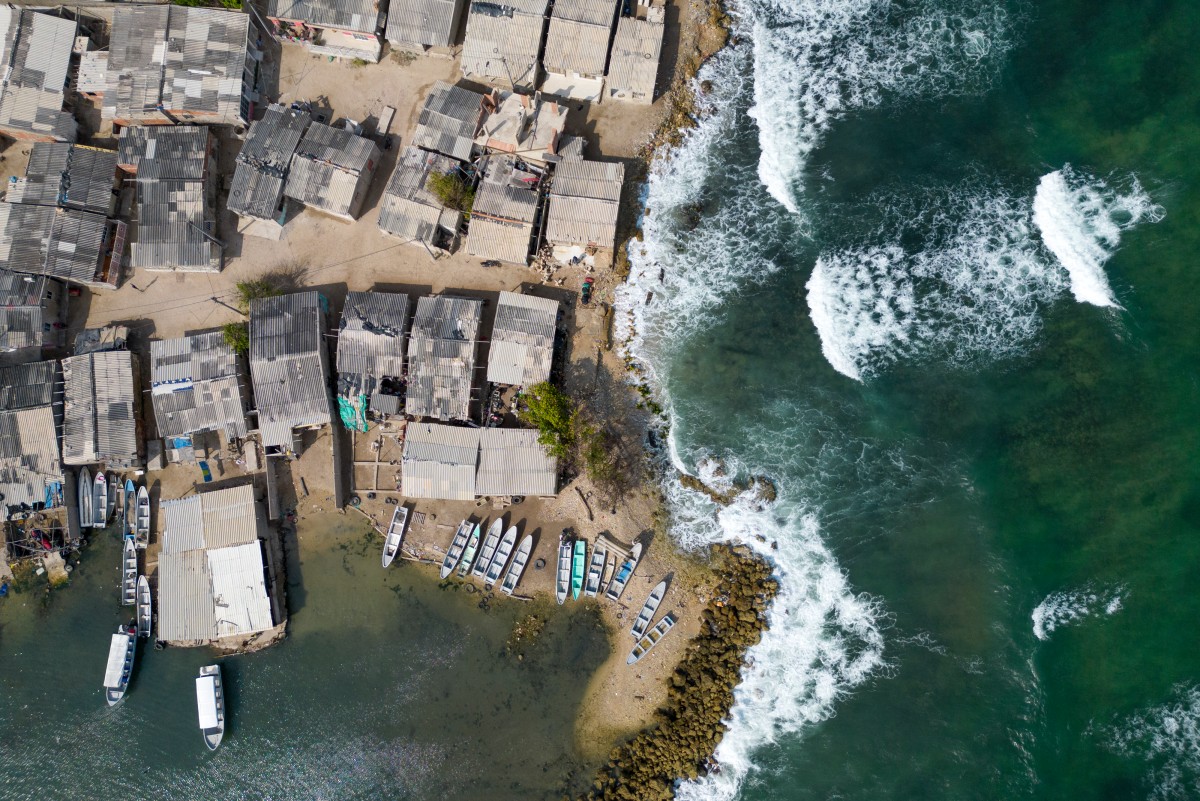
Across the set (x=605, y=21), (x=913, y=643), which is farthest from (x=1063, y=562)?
(x=605, y=21)

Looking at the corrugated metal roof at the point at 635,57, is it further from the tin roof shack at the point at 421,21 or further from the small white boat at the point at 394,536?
the small white boat at the point at 394,536

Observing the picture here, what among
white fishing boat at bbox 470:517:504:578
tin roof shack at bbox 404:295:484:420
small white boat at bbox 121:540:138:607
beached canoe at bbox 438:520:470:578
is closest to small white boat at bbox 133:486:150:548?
small white boat at bbox 121:540:138:607

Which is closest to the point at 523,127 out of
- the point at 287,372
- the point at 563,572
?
the point at 287,372

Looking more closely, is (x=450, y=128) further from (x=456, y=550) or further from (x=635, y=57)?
(x=456, y=550)

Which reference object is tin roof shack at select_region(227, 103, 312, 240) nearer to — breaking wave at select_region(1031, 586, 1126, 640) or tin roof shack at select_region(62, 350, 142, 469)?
tin roof shack at select_region(62, 350, 142, 469)

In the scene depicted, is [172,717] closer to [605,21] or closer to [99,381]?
[99,381]
